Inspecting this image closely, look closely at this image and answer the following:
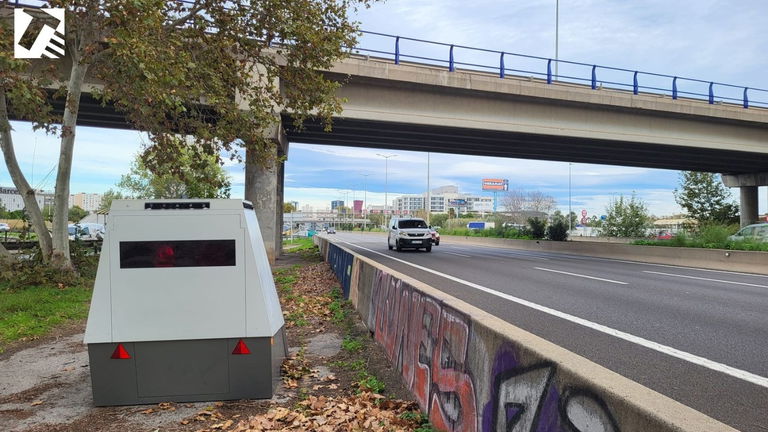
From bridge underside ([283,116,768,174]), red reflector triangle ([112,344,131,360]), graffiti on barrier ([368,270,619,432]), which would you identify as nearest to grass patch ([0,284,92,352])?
red reflector triangle ([112,344,131,360])

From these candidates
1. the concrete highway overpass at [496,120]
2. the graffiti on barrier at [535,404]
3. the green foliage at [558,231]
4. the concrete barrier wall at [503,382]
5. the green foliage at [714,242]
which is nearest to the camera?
the concrete barrier wall at [503,382]

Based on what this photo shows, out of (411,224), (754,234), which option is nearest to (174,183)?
(411,224)

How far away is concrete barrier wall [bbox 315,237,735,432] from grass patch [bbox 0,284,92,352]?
6491 millimetres

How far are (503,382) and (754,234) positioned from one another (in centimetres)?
2544

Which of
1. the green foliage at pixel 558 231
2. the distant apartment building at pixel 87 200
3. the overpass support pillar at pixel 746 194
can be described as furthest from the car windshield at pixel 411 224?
the distant apartment building at pixel 87 200

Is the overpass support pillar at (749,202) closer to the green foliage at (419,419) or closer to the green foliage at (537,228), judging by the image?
the green foliage at (537,228)

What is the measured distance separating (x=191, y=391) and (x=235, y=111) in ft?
33.5

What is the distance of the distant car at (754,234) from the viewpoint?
21.9 metres

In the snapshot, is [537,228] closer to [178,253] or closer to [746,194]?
[746,194]

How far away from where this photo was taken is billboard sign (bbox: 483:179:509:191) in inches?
5300

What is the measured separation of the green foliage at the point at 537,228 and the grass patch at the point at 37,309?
1228 inches

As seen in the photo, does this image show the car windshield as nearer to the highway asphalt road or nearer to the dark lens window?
the highway asphalt road

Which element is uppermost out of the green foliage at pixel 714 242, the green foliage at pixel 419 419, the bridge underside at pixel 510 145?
the bridge underside at pixel 510 145

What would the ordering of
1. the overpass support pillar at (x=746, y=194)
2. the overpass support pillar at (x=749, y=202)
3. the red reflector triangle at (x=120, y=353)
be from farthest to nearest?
the overpass support pillar at (x=749, y=202) → the overpass support pillar at (x=746, y=194) → the red reflector triangle at (x=120, y=353)
